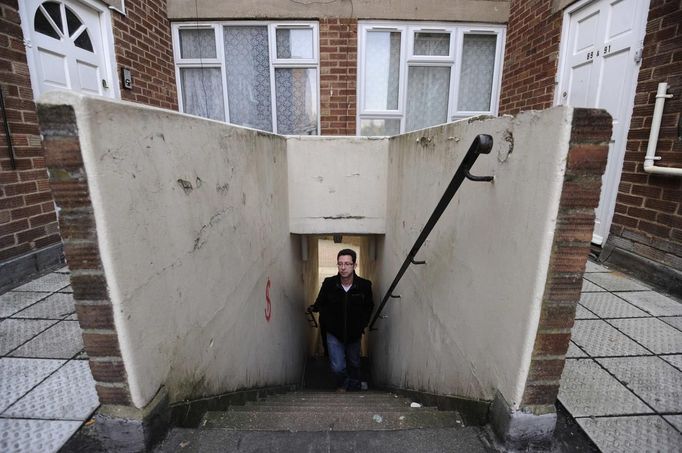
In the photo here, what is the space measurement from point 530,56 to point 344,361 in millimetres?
4920

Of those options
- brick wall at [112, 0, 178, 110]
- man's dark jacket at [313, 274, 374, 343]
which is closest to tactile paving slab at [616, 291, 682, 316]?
man's dark jacket at [313, 274, 374, 343]

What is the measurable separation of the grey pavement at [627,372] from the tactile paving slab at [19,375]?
267 centimetres

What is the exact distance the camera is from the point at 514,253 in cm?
130

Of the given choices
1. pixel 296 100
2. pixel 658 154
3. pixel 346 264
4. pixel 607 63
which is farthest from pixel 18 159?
pixel 607 63

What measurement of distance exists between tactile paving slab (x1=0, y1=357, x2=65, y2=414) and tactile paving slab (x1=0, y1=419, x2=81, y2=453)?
18 centimetres

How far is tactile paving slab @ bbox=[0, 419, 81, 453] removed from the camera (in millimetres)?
1337

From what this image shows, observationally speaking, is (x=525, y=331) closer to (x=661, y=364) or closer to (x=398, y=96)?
(x=661, y=364)

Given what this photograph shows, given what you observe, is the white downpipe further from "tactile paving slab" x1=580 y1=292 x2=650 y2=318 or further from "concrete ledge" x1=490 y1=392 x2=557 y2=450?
"concrete ledge" x1=490 y1=392 x2=557 y2=450

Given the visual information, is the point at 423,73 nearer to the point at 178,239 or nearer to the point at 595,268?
the point at 595,268

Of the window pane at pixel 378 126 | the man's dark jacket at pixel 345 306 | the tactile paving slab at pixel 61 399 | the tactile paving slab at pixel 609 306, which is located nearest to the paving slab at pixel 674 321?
the tactile paving slab at pixel 609 306

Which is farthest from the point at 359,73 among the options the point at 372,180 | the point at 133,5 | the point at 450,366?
the point at 450,366

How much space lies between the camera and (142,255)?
49.1 inches

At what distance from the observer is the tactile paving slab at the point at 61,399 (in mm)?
1510

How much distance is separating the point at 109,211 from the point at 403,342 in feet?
9.78
